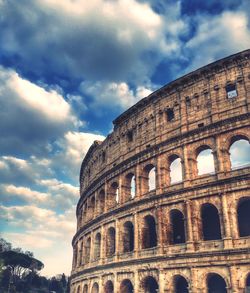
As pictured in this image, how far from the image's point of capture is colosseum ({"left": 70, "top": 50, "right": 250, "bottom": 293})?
16594 millimetres

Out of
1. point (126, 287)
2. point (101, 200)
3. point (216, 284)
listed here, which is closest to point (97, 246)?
point (101, 200)

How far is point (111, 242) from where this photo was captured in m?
23.9

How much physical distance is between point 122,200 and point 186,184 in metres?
6.05

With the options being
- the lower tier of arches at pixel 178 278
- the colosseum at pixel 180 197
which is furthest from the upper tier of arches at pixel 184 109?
the lower tier of arches at pixel 178 278

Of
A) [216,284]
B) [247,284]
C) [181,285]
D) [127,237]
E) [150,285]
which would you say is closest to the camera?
[247,284]

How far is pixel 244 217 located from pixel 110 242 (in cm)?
1052

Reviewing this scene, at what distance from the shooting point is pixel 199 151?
64.3ft

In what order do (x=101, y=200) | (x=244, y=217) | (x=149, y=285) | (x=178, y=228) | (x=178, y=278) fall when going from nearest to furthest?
(x=244, y=217) → (x=178, y=278) → (x=149, y=285) → (x=178, y=228) → (x=101, y=200)

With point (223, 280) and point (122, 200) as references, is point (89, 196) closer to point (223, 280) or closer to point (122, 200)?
point (122, 200)

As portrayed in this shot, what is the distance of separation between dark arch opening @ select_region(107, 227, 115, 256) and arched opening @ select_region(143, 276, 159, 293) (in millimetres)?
4169

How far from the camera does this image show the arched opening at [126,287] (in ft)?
68.3

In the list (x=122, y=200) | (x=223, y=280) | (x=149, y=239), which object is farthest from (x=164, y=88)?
(x=223, y=280)

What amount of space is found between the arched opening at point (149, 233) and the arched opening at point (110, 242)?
3.83 m

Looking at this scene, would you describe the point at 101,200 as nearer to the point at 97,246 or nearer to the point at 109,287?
the point at 97,246
